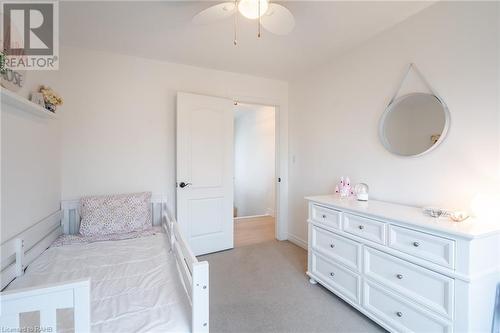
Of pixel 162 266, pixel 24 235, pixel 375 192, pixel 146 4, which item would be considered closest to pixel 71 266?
pixel 24 235

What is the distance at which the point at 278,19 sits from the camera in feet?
4.82

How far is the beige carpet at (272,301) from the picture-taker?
168 centimetres

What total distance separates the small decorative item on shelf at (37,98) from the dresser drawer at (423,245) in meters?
2.77

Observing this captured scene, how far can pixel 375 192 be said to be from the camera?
217cm

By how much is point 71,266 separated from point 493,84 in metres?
2.95

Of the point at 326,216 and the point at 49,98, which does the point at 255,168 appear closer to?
the point at 326,216

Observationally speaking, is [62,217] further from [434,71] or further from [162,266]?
[434,71]

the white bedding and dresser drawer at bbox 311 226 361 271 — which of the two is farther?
dresser drawer at bbox 311 226 361 271

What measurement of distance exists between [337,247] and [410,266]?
58 cm

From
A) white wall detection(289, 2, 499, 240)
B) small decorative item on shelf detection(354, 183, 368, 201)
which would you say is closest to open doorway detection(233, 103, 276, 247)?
white wall detection(289, 2, 499, 240)

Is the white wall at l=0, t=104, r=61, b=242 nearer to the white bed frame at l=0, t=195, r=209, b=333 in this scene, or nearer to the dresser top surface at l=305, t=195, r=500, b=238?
the white bed frame at l=0, t=195, r=209, b=333

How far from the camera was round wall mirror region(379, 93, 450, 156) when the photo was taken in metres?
1.73

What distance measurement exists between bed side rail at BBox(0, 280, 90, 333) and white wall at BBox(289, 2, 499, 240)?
2.17m

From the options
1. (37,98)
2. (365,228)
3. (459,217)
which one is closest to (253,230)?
(365,228)
